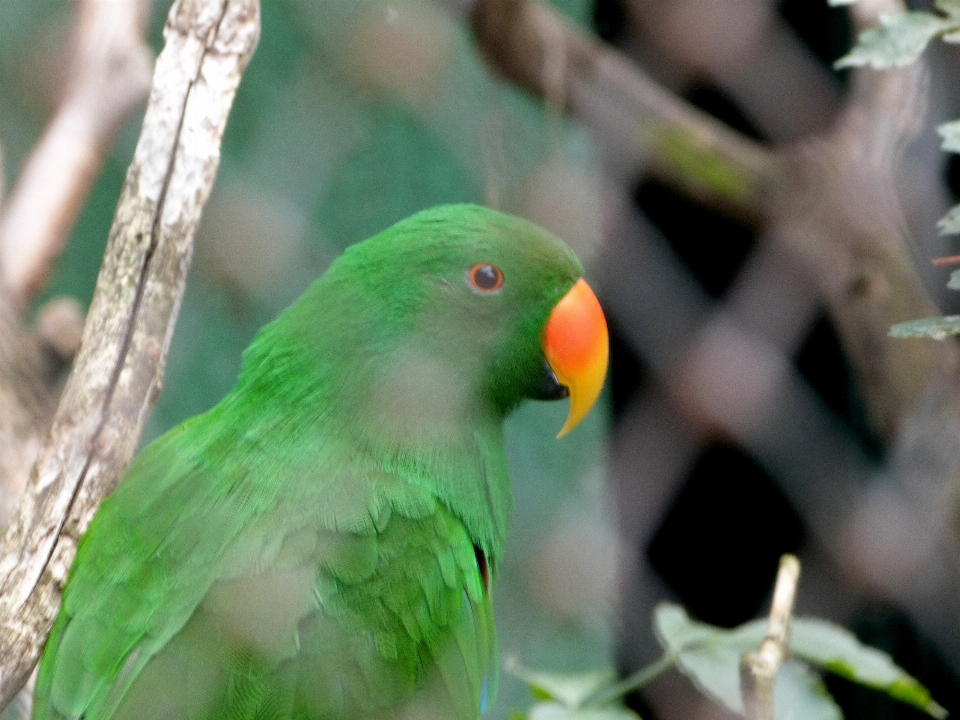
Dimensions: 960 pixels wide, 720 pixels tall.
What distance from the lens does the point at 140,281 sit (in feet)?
3.43

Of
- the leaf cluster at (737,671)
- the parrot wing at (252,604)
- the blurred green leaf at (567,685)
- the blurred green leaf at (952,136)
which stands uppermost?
the blurred green leaf at (952,136)

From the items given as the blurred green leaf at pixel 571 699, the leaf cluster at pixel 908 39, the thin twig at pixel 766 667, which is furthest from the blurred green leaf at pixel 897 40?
the blurred green leaf at pixel 571 699

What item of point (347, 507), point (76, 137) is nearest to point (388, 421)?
point (347, 507)

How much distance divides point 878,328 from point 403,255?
79 centimetres

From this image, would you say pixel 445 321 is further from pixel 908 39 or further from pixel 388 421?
pixel 908 39

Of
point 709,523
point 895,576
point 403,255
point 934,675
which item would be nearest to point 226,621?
point 403,255

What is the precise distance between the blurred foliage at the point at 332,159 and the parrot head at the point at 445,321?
366mm

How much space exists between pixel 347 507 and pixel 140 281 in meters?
0.28

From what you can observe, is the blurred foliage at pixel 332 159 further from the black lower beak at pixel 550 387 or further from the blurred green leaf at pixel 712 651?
the blurred green leaf at pixel 712 651

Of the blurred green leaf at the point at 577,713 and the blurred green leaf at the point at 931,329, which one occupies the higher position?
the blurred green leaf at the point at 931,329

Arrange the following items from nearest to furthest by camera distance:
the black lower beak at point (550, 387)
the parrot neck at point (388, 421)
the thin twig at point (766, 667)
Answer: the thin twig at point (766, 667), the parrot neck at point (388, 421), the black lower beak at point (550, 387)

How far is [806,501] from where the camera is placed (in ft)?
6.06

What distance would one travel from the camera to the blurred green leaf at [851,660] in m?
1.26

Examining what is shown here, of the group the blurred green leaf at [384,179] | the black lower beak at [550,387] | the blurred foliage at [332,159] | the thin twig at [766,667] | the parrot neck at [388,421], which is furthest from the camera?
the blurred green leaf at [384,179]
